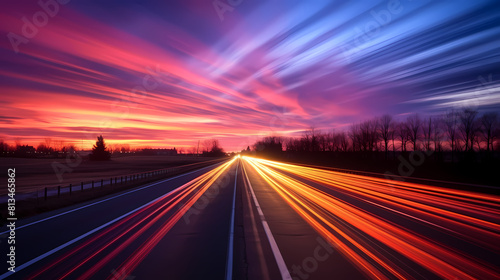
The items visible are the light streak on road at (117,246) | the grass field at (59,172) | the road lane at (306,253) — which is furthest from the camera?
the grass field at (59,172)

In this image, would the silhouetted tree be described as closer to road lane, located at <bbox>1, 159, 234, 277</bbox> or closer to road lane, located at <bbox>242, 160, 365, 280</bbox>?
road lane, located at <bbox>1, 159, 234, 277</bbox>

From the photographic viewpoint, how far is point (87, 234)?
8.93 m

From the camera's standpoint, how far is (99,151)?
349 ft

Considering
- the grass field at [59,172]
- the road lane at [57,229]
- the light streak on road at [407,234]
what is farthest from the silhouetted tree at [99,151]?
the light streak on road at [407,234]

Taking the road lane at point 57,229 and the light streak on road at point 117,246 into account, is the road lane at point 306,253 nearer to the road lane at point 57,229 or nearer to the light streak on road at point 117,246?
the light streak on road at point 117,246

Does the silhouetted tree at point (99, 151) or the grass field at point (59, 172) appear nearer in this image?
the grass field at point (59, 172)

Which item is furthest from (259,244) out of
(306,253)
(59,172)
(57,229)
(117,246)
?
(59,172)

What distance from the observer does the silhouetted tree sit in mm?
105750

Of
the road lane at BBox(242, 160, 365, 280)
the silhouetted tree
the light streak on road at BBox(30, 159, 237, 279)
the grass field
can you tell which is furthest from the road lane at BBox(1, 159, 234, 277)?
the silhouetted tree

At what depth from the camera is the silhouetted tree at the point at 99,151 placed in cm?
10575

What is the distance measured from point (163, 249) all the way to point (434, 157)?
78.8 metres

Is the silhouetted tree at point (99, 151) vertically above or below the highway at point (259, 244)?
above

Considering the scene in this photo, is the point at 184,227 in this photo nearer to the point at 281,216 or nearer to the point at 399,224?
the point at 281,216

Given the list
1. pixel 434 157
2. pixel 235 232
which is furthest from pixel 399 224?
pixel 434 157
